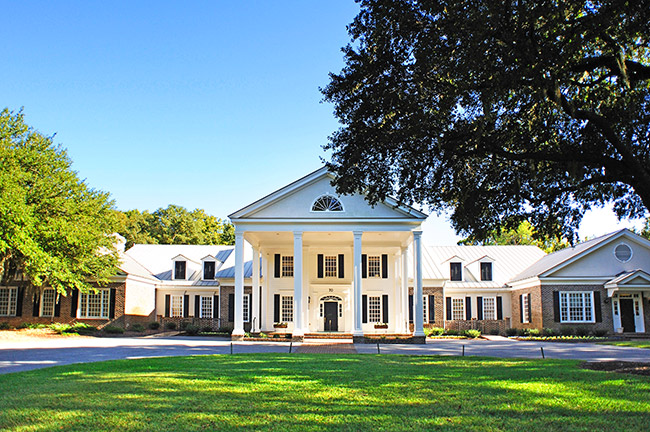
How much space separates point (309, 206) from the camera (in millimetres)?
28953

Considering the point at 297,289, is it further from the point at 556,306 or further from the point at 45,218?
the point at 556,306

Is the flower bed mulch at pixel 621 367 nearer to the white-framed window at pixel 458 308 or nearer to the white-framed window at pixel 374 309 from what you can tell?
the white-framed window at pixel 374 309

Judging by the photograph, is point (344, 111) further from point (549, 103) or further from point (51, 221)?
point (51, 221)

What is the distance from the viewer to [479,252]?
1676 inches

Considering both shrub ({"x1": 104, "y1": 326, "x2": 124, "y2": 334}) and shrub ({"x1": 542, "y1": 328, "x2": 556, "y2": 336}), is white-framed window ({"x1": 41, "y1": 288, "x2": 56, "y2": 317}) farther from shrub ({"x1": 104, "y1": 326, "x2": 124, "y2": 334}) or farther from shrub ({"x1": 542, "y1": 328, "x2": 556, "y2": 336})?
shrub ({"x1": 542, "y1": 328, "x2": 556, "y2": 336})

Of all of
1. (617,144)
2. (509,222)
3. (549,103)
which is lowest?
(509,222)

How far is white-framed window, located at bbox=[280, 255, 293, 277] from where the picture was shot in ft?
115

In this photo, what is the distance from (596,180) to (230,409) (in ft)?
35.7

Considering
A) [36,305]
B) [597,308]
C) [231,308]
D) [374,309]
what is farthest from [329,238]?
[36,305]

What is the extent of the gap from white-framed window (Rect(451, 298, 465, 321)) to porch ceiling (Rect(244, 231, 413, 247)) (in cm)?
788

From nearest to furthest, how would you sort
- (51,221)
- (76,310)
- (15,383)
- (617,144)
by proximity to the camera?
(15,383), (617,144), (51,221), (76,310)

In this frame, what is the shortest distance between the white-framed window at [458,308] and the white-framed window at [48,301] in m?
27.2

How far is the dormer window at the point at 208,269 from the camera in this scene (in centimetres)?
3872

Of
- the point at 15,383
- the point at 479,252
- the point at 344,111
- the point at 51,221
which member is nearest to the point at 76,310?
the point at 51,221
